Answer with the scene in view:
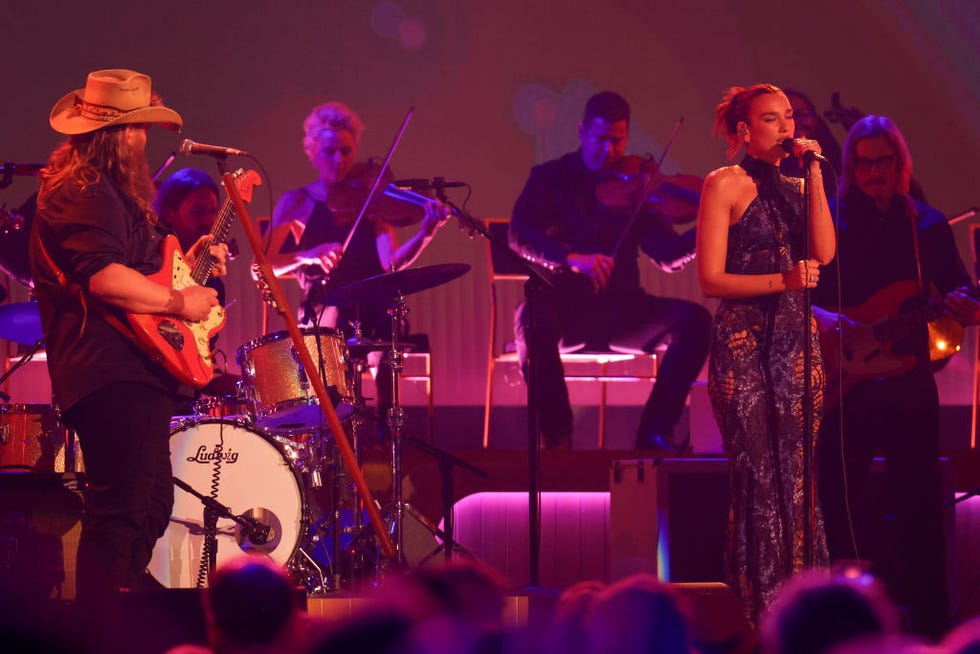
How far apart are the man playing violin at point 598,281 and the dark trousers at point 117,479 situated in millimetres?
3172

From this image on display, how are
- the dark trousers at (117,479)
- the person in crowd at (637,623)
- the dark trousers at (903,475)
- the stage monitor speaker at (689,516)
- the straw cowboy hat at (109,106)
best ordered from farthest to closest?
1. the stage monitor speaker at (689,516)
2. the dark trousers at (903,475)
3. the straw cowboy hat at (109,106)
4. the dark trousers at (117,479)
5. the person in crowd at (637,623)

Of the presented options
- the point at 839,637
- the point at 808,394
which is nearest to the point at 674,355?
the point at 808,394

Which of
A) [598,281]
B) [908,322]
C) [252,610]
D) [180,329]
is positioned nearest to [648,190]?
[598,281]

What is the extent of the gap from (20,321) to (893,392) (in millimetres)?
3511

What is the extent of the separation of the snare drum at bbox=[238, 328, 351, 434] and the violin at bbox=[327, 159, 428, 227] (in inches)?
63.0

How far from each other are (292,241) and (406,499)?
174cm

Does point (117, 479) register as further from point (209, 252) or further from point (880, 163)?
point (880, 163)

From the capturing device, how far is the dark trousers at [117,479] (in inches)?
123

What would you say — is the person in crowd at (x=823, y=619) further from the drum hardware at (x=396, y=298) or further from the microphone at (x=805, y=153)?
the drum hardware at (x=396, y=298)

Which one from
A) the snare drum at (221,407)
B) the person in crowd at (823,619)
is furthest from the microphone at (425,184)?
the person in crowd at (823,619)

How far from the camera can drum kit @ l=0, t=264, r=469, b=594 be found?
195 inches

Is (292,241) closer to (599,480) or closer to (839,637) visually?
(599,480)

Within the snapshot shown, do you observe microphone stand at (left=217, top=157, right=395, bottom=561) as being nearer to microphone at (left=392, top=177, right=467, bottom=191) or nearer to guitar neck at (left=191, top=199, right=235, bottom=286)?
guitar neck at (left=191, top=199, right=235, bottom=286)

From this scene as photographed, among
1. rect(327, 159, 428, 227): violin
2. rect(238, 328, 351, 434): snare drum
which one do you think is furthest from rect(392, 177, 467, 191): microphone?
rect(327, 159, 428, 227): violin
